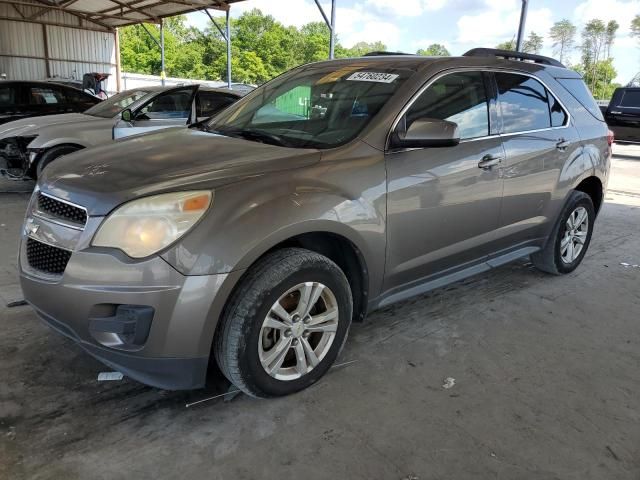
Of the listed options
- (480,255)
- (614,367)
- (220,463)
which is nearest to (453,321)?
(480,255)

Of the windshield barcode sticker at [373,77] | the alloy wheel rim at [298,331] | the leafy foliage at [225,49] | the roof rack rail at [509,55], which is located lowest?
the alloy wheel rim at [298,331]

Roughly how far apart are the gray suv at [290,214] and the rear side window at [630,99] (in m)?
12.1

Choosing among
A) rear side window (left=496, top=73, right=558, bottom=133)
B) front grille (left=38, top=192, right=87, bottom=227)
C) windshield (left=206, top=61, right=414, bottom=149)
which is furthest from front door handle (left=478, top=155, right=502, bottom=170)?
front grille (left=38, top=192, right=87, bottom=227)

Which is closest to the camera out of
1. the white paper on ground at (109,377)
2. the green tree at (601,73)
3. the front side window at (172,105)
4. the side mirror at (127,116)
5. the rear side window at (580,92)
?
the white paper on ground at (109,377)

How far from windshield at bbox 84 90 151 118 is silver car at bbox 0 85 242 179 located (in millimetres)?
29

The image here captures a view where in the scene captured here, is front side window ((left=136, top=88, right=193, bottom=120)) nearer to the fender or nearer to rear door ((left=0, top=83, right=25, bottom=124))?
rear door ((left=0, top=83, right=25, bottom=124))

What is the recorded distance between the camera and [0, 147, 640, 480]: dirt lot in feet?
7.17

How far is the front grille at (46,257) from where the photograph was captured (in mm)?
2324

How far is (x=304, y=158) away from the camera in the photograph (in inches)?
102

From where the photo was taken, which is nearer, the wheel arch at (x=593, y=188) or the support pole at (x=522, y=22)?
the wheel arch at (x=593, y=188)

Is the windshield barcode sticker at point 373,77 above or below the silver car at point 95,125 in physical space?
above

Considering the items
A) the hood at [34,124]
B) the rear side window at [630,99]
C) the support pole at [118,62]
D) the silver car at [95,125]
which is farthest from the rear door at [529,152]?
the support pole at [118,62]

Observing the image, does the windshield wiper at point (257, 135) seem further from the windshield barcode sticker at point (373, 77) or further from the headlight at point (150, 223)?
the headlight at point (150, 223)

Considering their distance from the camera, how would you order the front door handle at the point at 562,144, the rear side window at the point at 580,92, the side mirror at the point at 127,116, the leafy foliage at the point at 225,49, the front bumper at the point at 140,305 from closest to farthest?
the front bumper at the point at 140,305
the front door handle at the point at 562,144
the rear side window at the point at 580,92
the side mirror at the point at 127,116
the leafy foliage at the point at 225,49
